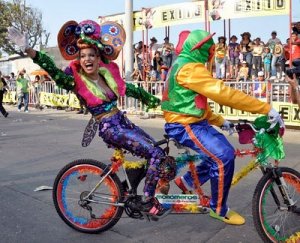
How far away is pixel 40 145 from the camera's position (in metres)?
9.40

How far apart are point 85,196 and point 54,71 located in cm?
119

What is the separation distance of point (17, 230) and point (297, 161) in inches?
191

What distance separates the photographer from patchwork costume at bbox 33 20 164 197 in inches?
152

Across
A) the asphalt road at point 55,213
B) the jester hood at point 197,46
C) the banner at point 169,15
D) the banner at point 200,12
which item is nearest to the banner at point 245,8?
the banner at point 200,12

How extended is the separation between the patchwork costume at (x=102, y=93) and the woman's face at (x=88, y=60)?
7 centimetres

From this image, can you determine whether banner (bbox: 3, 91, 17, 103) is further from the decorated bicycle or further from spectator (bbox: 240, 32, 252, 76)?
the decorated bicycle

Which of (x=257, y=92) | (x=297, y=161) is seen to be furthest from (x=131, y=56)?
(x=297, y=161)

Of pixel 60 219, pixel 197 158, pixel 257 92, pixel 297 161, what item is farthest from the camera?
pixel 257 92

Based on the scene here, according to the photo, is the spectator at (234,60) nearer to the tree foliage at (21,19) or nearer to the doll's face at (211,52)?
the doll's face at (211,52)

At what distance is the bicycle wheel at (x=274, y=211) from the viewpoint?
358cm

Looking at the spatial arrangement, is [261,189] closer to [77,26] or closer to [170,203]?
[170,203]

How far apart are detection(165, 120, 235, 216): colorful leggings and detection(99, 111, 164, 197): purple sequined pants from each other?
224 mm

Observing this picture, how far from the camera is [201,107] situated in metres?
3.75

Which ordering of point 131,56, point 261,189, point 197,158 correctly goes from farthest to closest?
point 131,56, point 197,158, point 261,189
